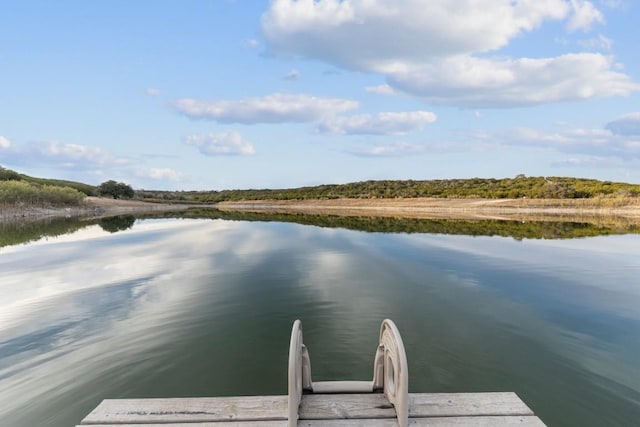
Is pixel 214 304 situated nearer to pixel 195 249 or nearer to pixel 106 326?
pixel 106 326

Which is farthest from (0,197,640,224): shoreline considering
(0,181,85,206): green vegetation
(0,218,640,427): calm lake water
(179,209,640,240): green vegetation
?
(0,218,640,427): calm lake water

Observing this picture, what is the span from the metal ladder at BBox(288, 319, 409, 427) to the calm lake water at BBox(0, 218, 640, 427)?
2.12 metres

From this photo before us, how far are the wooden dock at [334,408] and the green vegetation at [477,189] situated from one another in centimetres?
11085

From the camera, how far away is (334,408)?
4.86 m

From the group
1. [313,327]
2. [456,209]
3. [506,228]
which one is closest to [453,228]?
[506,228]

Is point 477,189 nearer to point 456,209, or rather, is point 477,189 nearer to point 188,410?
point 456,209

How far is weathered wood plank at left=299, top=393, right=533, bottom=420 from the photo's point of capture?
189 inches

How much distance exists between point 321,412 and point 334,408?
0.64 feet

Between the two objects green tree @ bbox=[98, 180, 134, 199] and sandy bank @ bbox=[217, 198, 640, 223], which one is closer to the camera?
sandy bank @ bbox=[217, 198, 640, 223]

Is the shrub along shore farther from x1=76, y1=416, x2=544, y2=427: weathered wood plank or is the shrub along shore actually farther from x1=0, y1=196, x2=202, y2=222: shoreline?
x1=76, y1=416, x2=544, y2=427: weathered wood plank

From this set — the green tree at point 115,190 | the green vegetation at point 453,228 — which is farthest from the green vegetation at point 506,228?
the green tree at point 115,190

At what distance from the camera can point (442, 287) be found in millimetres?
15117

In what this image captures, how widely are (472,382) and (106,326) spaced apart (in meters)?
9.86

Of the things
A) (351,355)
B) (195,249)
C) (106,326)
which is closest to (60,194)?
(195,249)
